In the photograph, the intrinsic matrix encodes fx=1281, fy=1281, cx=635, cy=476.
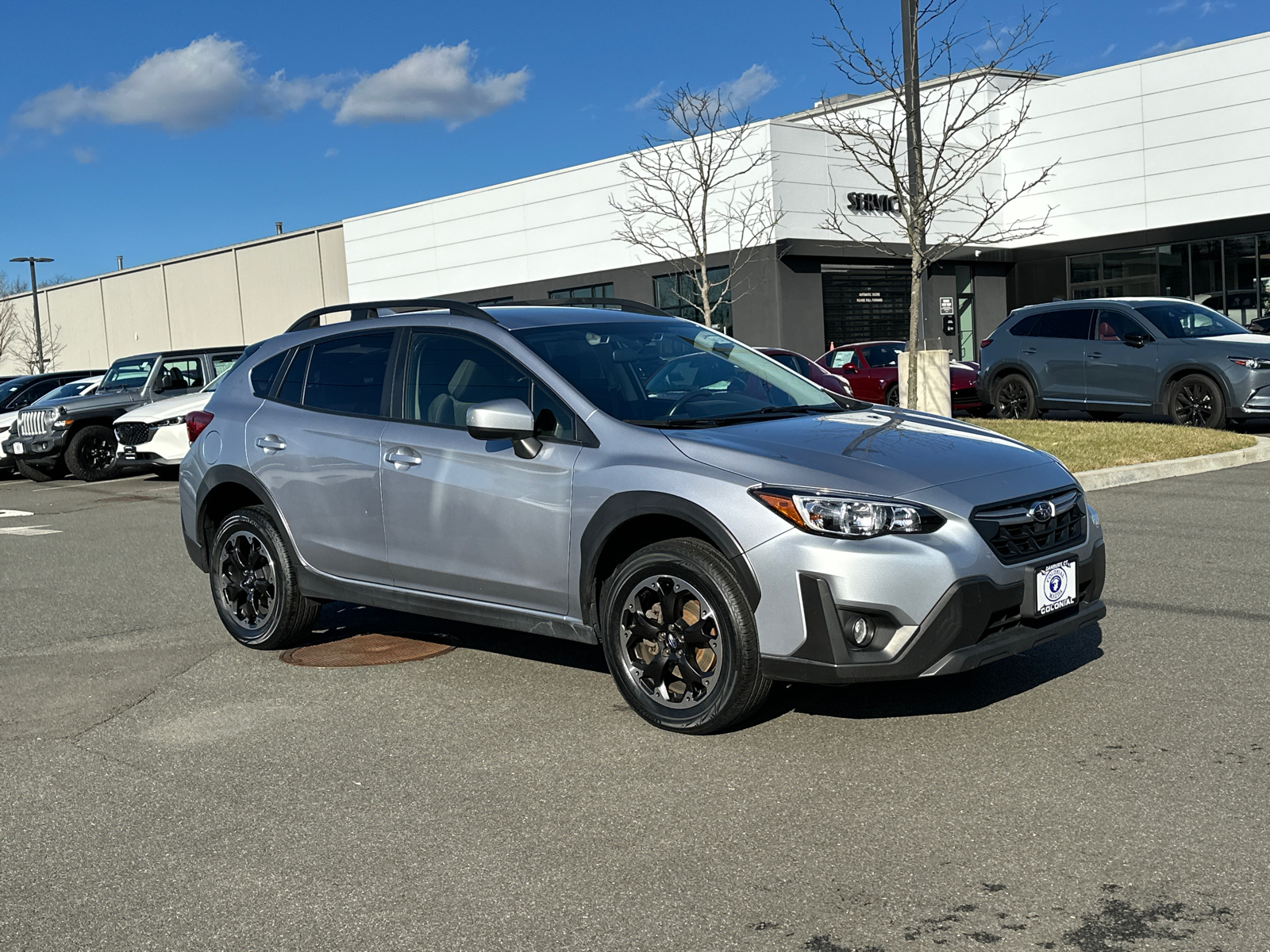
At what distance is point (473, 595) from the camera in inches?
229

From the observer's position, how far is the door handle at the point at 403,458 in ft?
19.7

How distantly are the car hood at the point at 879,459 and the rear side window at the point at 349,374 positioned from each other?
1882 mm

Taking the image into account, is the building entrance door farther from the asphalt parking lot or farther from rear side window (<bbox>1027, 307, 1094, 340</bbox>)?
the asphalt parking lot

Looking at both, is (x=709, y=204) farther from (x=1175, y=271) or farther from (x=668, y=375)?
(x=668, y=375)

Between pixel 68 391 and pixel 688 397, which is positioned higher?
pixel 68 391

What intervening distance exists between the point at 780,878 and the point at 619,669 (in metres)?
1.66

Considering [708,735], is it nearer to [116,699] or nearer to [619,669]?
[619,669]

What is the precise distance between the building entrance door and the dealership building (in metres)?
0.05

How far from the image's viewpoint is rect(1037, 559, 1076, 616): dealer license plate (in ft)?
16.1

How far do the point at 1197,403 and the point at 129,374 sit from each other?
52.8 feet

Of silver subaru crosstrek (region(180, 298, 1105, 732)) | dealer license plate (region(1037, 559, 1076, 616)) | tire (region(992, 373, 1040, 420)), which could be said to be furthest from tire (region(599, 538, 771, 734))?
tire (region(992, 373, 1040, 420))

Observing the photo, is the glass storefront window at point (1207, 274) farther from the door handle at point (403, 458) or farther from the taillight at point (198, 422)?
the door handle at point (403, 458)

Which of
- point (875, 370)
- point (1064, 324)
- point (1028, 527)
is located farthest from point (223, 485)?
point (875, 370)

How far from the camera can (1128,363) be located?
674 inches
